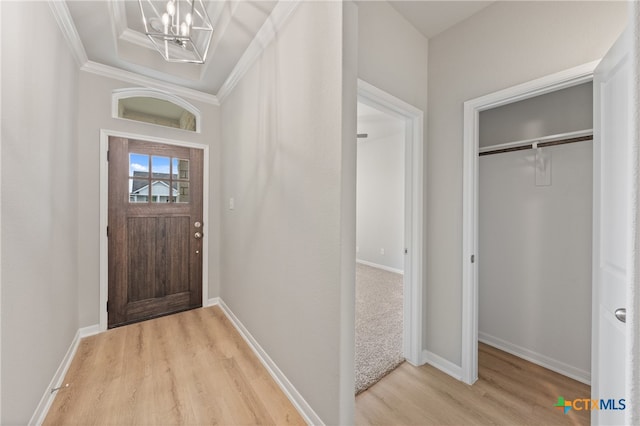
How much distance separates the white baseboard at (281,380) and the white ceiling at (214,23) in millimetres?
2595

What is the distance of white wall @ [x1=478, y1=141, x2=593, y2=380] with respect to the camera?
191 centimetres

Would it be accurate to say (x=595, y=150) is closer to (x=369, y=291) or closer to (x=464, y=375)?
(x=464, y=375)

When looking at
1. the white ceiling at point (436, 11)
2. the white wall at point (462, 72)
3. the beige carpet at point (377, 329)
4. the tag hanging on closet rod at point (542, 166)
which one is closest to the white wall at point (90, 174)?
the beige carpet at point (377, 329)

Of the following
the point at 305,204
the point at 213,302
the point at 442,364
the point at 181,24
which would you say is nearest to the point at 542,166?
the point at 442,364

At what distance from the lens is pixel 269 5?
5.81ft

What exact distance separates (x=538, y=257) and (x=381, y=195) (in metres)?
3.40

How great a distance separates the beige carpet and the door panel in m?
1.23

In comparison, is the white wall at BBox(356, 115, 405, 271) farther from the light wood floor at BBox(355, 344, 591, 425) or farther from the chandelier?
the light wood floor at BBox(355, 344, 591, 425)

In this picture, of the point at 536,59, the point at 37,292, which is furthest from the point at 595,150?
the point at 37,292

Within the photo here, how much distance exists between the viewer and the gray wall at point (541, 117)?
6.31ft

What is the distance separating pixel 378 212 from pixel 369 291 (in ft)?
6.69

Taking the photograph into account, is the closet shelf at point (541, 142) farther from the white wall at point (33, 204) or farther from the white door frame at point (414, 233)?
the white wall at point (33, 204)

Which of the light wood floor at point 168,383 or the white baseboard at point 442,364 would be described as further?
the white baseboard at point 442,364

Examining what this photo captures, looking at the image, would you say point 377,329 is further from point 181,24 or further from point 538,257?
point 181,24
